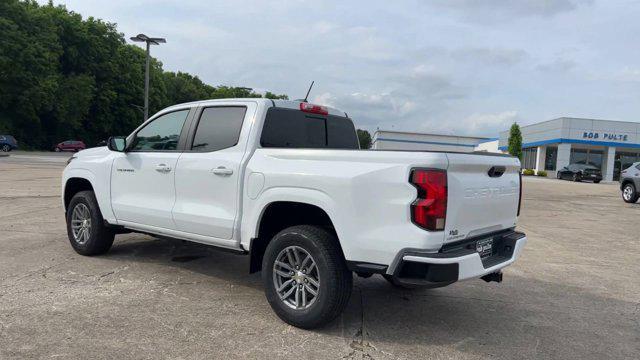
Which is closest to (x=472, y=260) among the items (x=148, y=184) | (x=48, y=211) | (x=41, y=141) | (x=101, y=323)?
(x=101, y=323)

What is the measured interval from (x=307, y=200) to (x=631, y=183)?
1701 cm

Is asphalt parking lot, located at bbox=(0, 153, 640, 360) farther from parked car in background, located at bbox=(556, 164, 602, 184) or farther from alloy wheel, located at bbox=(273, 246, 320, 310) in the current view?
parked car in background, located at bbox=(556, 164, 602, 184)

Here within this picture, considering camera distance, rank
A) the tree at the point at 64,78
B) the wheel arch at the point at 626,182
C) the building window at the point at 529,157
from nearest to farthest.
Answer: the wheel arch at the point at 626,182
the tree at the point at 64,78
the building window at the point at 529,157

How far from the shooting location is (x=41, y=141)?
48.8 m

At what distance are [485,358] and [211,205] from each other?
2.70 m

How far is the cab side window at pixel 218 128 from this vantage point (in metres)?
4.72

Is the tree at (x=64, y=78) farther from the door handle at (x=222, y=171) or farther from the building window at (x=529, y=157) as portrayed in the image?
the door handle at (x=222, y=171)

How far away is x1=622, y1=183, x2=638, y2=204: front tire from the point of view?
55.4ft

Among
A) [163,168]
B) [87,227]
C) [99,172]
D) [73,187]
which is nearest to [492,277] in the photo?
[163,168]

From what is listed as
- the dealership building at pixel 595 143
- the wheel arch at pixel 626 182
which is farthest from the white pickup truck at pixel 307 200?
the dealership building at pixel 595 143

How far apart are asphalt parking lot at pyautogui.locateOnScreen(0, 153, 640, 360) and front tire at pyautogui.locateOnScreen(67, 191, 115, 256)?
0.16m

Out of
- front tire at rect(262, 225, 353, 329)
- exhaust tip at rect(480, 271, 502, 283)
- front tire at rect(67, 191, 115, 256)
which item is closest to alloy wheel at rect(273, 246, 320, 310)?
front tire at rect(262, 225, 353, 329)

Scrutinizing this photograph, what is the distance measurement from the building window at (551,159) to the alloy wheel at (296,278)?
54.0 m

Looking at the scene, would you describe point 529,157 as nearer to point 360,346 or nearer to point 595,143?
point 595,143
